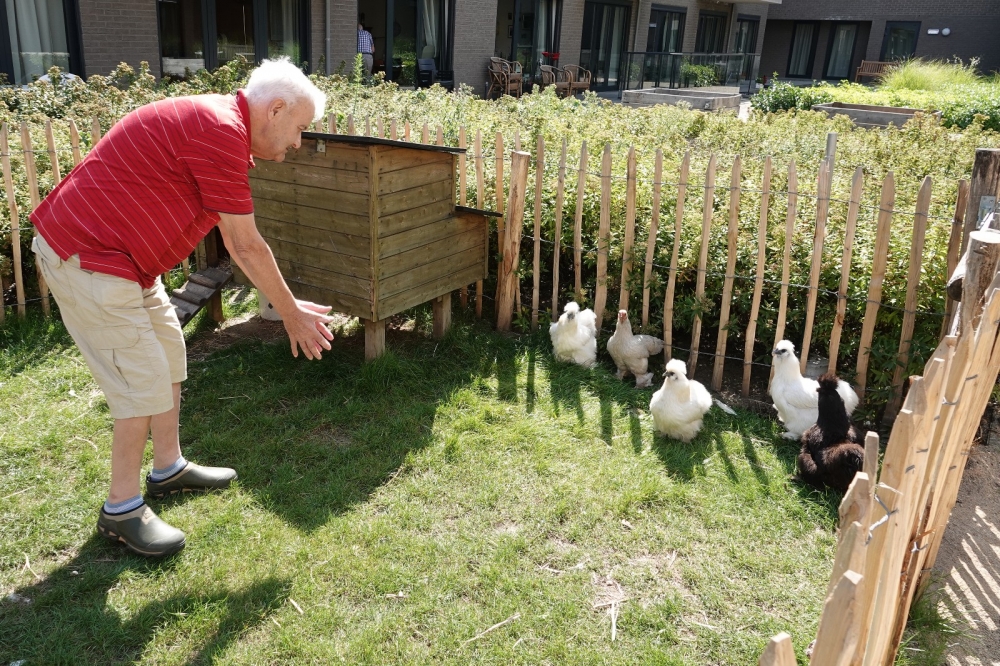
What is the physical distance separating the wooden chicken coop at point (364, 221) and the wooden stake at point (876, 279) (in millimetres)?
2557

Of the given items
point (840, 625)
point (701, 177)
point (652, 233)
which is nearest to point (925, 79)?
point (701, 177)

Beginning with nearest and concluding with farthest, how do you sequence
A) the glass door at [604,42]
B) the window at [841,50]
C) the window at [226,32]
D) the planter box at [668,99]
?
the window at [226,32] < the planter box at [668,99] < the glass door at [604,42] < the window at [841,50]

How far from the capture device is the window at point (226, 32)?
12617 millimetres

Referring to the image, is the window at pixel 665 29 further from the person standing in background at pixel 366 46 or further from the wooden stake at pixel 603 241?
the wooden stake at pixel 603 241

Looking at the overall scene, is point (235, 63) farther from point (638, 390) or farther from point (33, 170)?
point (638, 390)

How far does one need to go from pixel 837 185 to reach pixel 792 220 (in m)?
2.08

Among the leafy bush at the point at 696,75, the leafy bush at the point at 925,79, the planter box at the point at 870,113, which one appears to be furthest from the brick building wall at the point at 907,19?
the planter box at the point at 870,113

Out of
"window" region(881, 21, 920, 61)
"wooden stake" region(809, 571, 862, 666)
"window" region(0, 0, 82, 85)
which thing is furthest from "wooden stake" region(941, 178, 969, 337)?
"window" region(881, 21, 920, 61)

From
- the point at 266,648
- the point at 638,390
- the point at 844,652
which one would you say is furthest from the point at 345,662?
the point at 638,390

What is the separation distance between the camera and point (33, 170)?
5.45 meters

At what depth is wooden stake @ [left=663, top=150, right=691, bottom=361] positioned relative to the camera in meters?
4.81

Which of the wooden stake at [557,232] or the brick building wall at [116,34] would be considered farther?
the brick building wall at [116,34]

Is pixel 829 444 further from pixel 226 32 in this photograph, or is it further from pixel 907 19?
pixel 907 19

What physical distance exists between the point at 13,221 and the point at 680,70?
2560 cm
